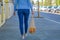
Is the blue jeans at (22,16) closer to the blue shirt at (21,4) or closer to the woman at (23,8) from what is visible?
the woman at (23,8)

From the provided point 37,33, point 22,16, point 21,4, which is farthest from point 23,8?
point 37,33

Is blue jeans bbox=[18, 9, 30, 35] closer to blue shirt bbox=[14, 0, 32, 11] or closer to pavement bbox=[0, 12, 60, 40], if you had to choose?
blue shirt bbox=[14, 0, 32, 11]

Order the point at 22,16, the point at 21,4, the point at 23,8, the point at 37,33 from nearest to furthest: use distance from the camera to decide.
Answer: the point at 21,4, the point at 23,8, the point at 22,16, the point at 37,33

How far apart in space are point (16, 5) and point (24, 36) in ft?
4.49

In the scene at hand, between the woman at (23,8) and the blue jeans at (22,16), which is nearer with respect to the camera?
the woman at (23,8)

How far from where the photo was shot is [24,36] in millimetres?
9594

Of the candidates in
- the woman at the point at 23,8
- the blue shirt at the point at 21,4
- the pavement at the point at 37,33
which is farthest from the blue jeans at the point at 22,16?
the pavement at the point at 37,33

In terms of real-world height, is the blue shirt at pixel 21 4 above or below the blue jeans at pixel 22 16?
above

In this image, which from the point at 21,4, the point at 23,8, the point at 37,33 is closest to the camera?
the point at 21,4

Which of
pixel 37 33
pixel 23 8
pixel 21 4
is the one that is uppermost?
pixel 21 4

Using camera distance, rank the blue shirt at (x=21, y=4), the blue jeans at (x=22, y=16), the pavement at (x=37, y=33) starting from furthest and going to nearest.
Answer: the pavement at (x=37, y=33) < the blue jeans at (x=22, y=16) < the blue shirt at (x=21, y=4)

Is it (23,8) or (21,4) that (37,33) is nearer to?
(23,8)

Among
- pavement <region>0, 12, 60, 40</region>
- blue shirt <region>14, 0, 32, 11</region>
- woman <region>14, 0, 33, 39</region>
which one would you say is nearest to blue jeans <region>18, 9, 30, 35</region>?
→ woman <region>14, 0, 33, 39</region>

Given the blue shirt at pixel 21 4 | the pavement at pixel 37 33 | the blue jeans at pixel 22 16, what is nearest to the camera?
the blue shirt at pixel 21 4
